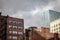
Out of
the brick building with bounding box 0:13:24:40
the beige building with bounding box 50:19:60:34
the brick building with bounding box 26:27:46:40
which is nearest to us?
the brick building with bounding box 26:27:46:40

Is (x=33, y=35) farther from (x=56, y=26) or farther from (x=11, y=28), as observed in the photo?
(x=56, y=26)

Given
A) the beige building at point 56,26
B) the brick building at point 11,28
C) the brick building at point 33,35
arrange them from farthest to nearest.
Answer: the beige building at point 56,26 < the brick building at point 11,28 < the brick building at point 33,35

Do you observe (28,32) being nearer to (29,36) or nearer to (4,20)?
(29,36)

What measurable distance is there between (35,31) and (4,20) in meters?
52.5

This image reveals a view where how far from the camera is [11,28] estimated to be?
291 ft

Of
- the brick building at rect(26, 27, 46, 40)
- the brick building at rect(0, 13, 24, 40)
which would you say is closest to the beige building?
the brick building at rect(0, 13, 24, 40)

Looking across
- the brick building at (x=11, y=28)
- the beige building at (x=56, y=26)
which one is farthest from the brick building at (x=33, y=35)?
the beige building at (x=56, y=26)

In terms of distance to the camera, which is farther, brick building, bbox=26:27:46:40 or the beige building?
the beige building

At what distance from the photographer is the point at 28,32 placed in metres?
38.8

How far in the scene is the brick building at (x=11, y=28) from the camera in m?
86.7

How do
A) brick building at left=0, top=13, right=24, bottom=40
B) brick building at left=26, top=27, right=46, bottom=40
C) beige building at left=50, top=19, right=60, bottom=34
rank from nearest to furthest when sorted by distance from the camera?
brick building at left=26, top=27, right=46, bottom=40 < brick building at left=0, top=13, right=24, bottom=40 < beige building at left=50, top=19, right=60, bottom=34

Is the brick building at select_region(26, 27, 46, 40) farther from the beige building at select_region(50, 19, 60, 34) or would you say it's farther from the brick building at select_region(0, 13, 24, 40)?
the beige building at select_region(50, 19, 60, 34)

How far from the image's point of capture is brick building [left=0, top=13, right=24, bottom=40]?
284ft

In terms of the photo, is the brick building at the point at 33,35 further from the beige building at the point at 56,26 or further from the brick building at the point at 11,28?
the beige building at the point at 56,26
